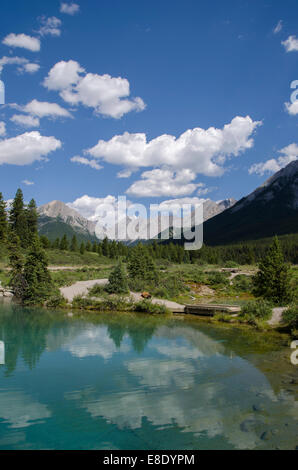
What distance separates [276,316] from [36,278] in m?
25.8

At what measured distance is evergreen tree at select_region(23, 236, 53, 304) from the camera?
120 feet

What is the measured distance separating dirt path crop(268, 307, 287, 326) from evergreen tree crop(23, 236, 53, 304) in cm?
2395

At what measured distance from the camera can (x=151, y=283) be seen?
41438 millimetres

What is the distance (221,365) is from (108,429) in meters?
8.06

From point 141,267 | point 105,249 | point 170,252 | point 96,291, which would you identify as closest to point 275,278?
point 141,267

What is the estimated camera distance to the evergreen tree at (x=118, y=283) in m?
36.6

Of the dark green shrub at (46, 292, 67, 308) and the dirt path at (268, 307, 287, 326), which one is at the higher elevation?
the dirt path at (268, 307, 287, 326)

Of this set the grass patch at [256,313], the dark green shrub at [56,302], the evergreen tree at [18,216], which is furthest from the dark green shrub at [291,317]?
the evergreen tree at [18,216]

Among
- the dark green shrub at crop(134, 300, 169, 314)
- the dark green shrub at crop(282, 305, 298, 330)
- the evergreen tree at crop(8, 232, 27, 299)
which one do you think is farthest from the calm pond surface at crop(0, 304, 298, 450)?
the evergreen tree at crop(8, 232, 27, 299)

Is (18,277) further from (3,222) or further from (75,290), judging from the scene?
(3,222)

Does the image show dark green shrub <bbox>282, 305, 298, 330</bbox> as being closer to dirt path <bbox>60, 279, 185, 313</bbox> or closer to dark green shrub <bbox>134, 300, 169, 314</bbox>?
dirt path <bbox>60, 279, 185, 313</bbox>

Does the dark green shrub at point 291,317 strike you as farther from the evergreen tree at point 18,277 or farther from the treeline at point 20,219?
the treeline at point 20,219

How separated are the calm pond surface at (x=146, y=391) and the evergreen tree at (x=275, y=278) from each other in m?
7.68
